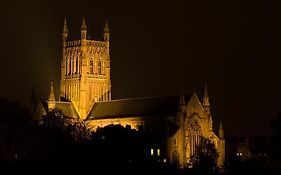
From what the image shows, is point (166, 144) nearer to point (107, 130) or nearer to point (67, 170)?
point (107, 130)

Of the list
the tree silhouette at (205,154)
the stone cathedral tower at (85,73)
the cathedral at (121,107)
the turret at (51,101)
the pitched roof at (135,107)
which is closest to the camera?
the tree silhouette at (205,154)

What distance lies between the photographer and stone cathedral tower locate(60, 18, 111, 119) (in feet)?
619

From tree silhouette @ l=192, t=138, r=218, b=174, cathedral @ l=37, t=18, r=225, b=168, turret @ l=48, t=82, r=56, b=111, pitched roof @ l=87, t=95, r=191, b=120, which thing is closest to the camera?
tree silhouette @ l=192, t=138, r=218, b=174

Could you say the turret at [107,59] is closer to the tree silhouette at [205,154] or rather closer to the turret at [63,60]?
the turret at [63,60]

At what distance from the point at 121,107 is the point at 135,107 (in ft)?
8.42

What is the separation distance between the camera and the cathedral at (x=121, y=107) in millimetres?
170625

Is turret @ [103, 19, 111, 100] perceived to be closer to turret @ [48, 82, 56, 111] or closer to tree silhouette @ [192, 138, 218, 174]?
turret @ [48, 82, 56, 111]

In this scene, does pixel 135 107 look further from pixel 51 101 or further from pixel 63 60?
pixel 63 60

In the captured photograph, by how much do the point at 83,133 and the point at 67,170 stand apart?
5584 centimetres

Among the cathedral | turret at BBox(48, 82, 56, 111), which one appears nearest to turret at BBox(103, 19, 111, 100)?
the cathedral

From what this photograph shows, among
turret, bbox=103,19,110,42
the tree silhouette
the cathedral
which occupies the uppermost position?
turret, bbox=103,19,110,42

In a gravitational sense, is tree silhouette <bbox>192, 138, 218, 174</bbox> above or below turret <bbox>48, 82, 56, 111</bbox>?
below

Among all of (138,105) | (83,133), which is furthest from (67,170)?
(138,105)

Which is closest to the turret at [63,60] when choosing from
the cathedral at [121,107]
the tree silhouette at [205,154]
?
the cathedral at [121,107]
